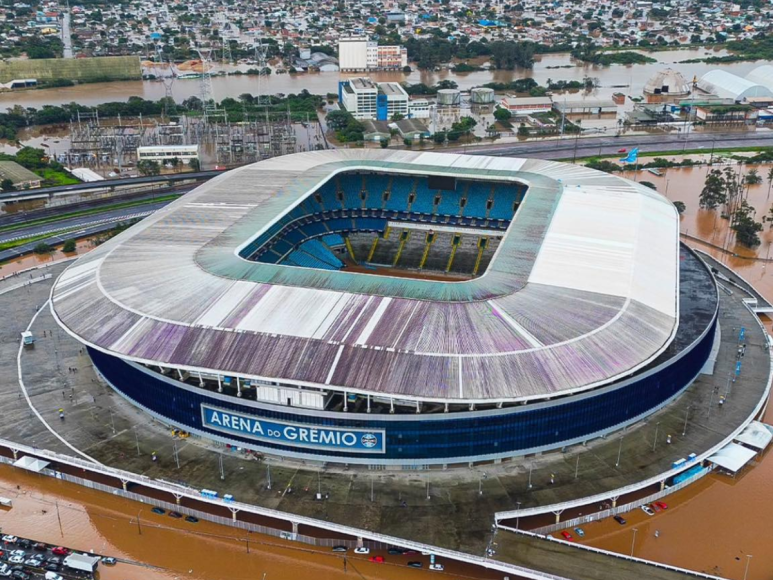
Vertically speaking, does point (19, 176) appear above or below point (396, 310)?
below

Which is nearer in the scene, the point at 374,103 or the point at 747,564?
the point at 747,564

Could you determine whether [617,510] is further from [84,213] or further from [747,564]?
[84,213]

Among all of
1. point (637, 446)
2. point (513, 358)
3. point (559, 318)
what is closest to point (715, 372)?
point (637, 446)

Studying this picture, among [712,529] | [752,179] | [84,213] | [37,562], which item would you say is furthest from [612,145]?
[37,562]

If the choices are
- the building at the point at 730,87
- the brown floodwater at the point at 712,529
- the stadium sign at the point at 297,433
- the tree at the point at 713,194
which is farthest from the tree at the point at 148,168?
the building at the point at 730,87

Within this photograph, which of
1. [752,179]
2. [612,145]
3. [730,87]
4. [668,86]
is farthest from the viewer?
[668,86]

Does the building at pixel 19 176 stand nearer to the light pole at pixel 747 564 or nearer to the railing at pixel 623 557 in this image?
the railing at pixel 623 557

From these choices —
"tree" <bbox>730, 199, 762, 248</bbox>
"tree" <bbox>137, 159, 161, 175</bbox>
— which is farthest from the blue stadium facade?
"tree" <bbox>137, 159, 161, 175</bbox>

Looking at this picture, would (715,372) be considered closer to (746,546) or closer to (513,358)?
(746,546)
